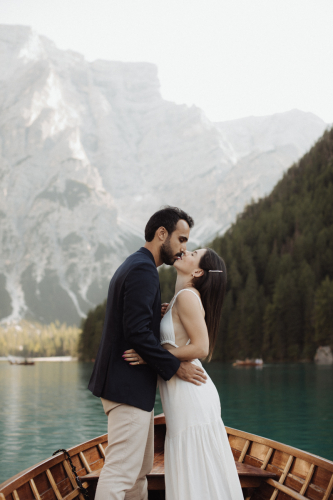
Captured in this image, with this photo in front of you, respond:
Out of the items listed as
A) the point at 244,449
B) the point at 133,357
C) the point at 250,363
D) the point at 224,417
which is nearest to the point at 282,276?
the point at 250,363

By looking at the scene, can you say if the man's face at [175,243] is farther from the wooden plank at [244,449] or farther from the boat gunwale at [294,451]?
the wooden plank at [244,449]

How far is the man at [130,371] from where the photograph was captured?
446 cm

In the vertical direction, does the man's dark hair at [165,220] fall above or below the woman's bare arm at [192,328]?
above

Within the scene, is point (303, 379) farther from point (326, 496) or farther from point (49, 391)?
point (326, 496)

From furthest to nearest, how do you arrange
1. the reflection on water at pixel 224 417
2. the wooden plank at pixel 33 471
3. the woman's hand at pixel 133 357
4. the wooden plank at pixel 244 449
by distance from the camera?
the reflection on water at pixel 224 417 < the wooden plank at pixel 244 449 < the wooden plank at pixel 33 471 < the woman's hand at pixel 133 357

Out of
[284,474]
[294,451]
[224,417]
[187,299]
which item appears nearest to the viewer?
[187,299]

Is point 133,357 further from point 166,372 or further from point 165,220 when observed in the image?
point 165,220

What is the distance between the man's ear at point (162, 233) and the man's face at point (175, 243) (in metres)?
0.04

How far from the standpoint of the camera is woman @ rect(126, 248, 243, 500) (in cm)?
474

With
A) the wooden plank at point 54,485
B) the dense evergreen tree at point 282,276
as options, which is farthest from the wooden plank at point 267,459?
the dense evergreen tree at point 282,276

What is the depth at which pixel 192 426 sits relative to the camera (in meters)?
4.81

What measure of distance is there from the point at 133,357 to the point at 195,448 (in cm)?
109

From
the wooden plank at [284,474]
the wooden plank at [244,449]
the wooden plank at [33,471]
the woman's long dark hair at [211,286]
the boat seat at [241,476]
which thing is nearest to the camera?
the woman's long dark hair at [211,286]

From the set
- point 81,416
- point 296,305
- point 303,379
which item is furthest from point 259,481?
point 296,305
